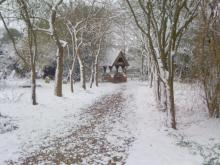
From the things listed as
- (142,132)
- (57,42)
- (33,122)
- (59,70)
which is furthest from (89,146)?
(59,70)

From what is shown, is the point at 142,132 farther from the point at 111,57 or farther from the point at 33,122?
the point at 111,57

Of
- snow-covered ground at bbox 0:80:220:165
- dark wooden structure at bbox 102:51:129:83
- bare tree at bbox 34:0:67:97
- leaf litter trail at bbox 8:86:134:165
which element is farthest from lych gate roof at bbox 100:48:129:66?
leaf litter trail at bbox 8:86:134:165

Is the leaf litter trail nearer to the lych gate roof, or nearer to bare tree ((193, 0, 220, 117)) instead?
bare tree ((193, 0, 220, 117))

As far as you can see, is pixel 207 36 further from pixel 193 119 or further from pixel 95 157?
pixel 95 157

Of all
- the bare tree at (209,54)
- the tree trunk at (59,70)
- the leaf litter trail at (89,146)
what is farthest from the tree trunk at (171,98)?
the tree trunk at (59,70)

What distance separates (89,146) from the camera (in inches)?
370

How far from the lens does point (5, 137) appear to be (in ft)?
33.0

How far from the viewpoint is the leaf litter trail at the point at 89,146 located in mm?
8047

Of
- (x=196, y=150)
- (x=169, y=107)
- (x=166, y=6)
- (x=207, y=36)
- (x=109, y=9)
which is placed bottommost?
(x=196, y=150)

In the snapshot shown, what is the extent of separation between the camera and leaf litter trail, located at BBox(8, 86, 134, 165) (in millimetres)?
8047

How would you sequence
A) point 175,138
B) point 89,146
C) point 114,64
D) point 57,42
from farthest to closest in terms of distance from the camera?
point 114,64
point 57,42
point 175,138
point 89,146

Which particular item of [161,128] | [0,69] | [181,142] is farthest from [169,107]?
[0,69]

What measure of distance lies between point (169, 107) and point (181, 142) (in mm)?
1951

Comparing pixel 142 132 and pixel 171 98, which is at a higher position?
pixel 171 98
